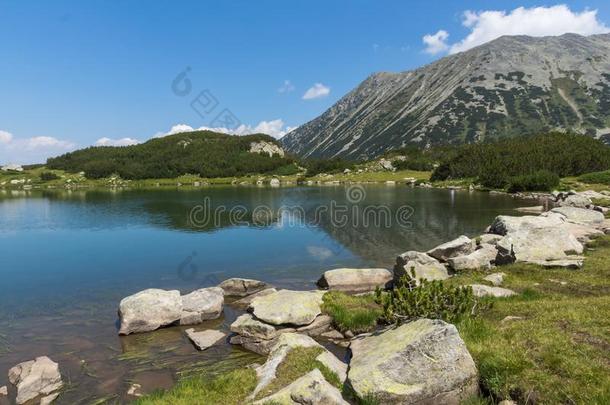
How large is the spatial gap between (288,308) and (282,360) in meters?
6.94

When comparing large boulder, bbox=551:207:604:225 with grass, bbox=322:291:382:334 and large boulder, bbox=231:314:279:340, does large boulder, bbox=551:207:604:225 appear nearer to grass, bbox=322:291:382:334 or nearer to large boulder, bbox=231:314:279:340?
grass, bbox=322:291:382:334

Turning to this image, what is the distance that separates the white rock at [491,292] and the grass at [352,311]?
5456 mm

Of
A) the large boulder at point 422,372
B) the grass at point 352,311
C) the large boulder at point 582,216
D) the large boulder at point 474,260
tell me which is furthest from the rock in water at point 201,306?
the large boulder at point 582,216

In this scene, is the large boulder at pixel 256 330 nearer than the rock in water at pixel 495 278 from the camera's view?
Yes

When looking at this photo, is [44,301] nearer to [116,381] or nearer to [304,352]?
[116,381]

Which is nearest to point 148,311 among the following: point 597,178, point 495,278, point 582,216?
point 495,278

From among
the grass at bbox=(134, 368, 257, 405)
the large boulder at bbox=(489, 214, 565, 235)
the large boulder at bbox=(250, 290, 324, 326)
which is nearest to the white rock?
the large boulder at bbox=(250, 290, 324, 326)

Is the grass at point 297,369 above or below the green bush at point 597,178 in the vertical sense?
below

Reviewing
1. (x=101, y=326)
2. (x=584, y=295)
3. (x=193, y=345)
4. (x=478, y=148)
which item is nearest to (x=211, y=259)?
(x=101, y=326)

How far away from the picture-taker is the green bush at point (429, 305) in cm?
1827

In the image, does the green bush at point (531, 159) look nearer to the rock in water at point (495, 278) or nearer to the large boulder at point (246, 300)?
the rock in water at point (495, 278)

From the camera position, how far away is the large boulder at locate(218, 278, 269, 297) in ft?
102

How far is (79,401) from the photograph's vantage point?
54.2ft

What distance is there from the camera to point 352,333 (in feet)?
71.4
